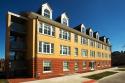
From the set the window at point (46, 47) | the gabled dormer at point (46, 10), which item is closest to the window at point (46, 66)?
the window at point (46, 47)

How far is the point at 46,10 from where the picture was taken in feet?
97.2

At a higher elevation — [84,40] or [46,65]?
[84,40]

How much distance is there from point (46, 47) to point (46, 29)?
3037mm

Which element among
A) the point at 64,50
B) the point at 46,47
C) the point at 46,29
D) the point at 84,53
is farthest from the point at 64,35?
the point at 84,53

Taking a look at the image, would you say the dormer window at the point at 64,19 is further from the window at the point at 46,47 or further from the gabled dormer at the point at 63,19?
the window at the point at 46,47

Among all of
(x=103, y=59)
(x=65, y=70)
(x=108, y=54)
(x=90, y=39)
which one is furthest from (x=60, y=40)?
(x=108, y=54)

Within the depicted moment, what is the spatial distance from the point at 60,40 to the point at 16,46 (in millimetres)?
8992

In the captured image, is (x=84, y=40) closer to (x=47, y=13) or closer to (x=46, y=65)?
(x=47, y=13)

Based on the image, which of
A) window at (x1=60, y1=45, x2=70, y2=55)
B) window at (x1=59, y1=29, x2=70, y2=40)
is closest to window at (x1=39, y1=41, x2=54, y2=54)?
window at (x1=60, y1=45, x2=70, y2=55)

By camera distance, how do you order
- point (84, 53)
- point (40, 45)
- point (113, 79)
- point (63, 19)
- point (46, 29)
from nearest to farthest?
point (113, 79) < point (40, 45) < point (46, 29) < point (63, 19) < point (84, 53)

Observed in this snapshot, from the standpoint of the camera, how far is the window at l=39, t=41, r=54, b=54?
2622 centimetres

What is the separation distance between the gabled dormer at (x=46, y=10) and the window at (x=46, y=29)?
2349 millimetres

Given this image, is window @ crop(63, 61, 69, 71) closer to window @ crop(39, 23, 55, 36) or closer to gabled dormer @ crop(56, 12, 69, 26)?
window @ crop(39, 23, 55, 36)

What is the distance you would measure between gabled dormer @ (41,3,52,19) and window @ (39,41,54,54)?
5316 mm
